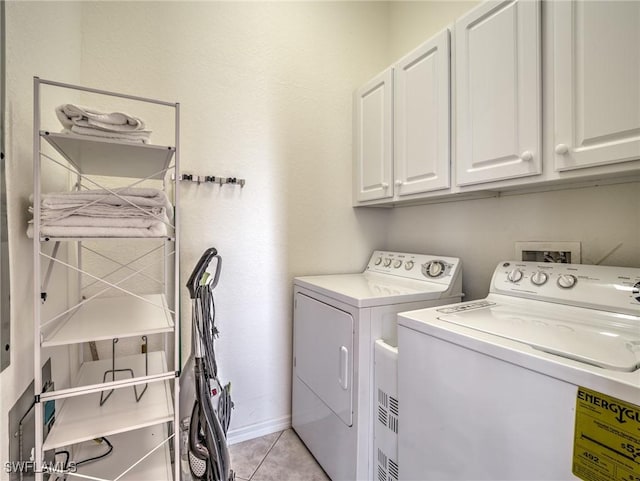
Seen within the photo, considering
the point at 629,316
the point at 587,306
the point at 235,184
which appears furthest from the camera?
the point at 235,184

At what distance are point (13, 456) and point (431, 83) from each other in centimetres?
214

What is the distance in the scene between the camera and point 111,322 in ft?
3.47

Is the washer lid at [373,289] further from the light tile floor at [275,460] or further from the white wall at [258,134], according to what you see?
the light tile floor at [275,460]

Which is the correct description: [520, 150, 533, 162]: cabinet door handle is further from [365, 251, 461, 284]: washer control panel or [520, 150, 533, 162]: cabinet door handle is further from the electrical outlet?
[365, 251, 461, 284]: washer control panel

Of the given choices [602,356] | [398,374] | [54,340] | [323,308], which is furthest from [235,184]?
[602,356]

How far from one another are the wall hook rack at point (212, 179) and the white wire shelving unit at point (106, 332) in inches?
10.5

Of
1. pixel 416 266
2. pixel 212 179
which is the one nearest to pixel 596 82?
pixel 416 266

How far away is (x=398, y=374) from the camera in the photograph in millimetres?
1157

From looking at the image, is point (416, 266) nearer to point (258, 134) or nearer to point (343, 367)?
point (343, 367)

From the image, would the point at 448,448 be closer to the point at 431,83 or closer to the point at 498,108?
the point at 498,108

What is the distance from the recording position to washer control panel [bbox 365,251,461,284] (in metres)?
1.63

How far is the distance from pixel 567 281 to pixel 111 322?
5.62 ft

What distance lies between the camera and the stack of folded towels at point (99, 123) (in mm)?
909

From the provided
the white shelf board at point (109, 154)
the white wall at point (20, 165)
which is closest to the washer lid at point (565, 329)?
the white shelf board at point (109, 154)
